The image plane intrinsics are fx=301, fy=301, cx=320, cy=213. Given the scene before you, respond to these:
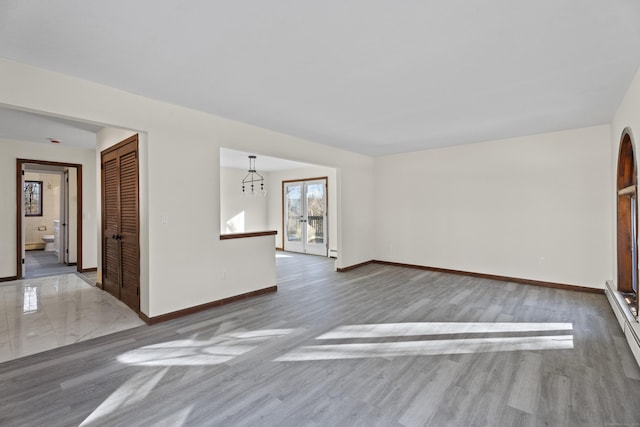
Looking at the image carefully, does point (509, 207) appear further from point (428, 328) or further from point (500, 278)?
point (428, 328)

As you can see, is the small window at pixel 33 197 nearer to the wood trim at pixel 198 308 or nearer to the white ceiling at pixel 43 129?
the white ceiling at pixel 43 129

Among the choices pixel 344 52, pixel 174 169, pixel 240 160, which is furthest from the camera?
pixel 240 160

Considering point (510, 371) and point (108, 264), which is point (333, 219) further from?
point (510, 371)

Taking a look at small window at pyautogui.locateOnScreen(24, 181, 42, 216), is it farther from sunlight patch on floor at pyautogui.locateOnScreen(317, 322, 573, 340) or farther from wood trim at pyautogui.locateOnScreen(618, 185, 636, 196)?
wood trim at pyautogui.locateOnScreen(618, 185, 636, 196)

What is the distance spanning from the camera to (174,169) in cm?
346

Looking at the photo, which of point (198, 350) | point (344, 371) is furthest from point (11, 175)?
point (344, 371)

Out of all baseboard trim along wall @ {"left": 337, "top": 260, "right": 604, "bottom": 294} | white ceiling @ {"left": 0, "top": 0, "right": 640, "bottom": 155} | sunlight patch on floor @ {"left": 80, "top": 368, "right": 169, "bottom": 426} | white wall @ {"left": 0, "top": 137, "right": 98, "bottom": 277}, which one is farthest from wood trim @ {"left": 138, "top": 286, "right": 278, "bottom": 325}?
white wall @ {"left": 0, "top": 137, "right": 98, "bottom": 277}

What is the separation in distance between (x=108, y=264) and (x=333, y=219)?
5.25m

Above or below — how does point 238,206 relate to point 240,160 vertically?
below

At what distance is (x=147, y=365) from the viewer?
244 cm

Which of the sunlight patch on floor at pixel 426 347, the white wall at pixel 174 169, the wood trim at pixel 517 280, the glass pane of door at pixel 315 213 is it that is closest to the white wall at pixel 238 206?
the glass pane of door at pixel 315 213

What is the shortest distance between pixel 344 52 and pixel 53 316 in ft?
14.0

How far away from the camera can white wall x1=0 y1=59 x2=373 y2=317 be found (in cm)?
260

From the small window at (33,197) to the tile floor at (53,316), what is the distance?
5327 millimetres
